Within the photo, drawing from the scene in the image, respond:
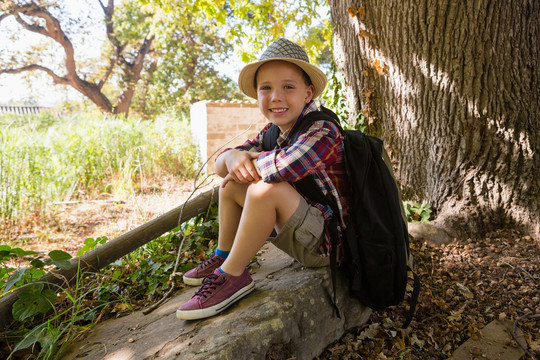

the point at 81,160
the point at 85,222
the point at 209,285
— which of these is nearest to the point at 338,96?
the point at 209,285

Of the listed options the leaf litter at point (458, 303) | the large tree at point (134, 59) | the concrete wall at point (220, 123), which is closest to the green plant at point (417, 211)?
the leaf litter at point (458, 303)

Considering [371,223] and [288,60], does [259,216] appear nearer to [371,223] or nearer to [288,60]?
[371,223]

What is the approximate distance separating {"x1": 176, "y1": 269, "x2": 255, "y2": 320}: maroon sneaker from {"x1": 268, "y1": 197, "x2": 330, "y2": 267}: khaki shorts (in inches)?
11.2

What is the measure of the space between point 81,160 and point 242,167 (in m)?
5.58

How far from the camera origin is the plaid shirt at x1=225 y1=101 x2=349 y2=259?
156cm

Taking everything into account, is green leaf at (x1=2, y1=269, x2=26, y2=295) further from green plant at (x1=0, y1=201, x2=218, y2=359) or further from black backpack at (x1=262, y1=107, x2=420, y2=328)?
black backpack at (x1=262, y1=107, x2=420, y2=328)

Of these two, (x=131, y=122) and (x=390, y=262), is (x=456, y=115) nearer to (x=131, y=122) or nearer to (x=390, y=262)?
(x=390, y=262)

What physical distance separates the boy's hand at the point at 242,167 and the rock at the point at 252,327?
58cm

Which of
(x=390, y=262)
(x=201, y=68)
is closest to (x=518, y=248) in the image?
(x=390, y=262)

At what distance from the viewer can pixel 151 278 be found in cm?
233

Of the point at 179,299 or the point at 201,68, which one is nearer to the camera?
the point at 179,299

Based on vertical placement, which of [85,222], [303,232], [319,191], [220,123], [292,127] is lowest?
[85,222]

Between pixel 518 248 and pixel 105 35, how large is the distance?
20440 mm

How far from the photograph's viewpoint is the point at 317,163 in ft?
5.28
